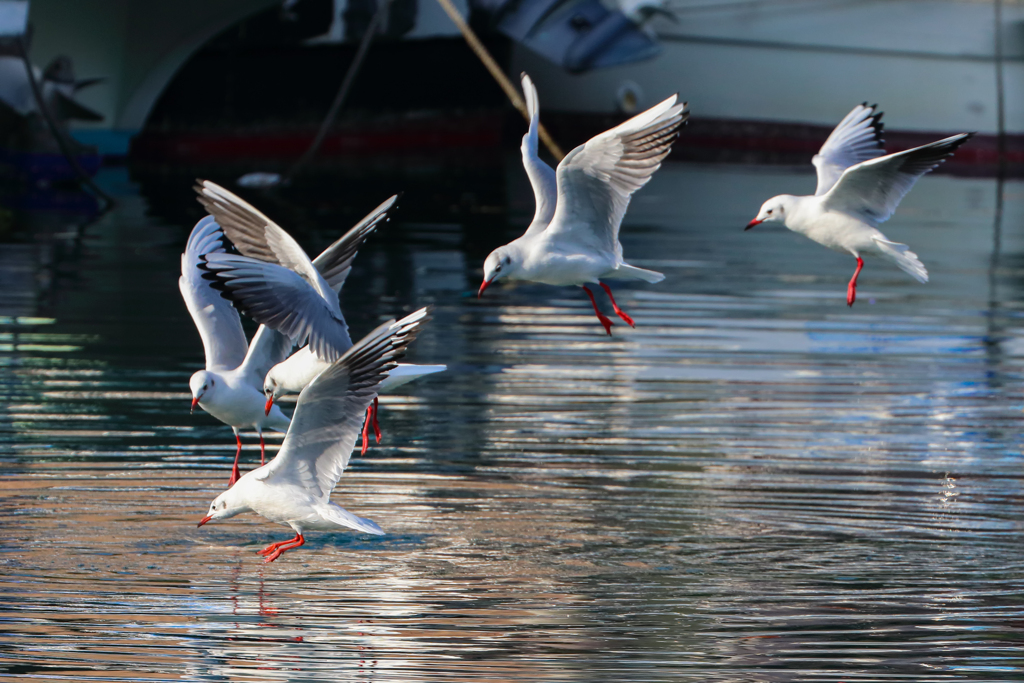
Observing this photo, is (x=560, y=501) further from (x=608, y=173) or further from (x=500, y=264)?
(x=608, y=173)

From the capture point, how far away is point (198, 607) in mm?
8203

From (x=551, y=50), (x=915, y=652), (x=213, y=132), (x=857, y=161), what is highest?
(x=857, y=161)

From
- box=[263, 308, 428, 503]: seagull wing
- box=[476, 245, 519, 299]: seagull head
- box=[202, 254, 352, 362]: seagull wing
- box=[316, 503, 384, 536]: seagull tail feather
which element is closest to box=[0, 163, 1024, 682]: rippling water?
box=[316, 503, 384, 536]: seagull tail feather

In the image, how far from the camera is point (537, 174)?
10.1 m

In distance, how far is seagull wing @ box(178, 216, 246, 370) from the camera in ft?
33.3

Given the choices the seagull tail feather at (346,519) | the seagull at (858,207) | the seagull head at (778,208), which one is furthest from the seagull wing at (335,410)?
the seagull head at (778,208)

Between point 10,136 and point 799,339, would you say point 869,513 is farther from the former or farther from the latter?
point 10,136

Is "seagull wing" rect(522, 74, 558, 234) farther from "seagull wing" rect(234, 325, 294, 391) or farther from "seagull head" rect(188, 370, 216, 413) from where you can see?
"seagull head" rect(188, 370, 216, 413)

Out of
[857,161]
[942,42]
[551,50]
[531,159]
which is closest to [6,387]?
[531,159]

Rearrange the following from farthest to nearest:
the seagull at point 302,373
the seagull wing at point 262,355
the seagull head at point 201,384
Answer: the seagull wing at point 262,355 < the seagull head at point 201,384 < the seagull at point 302,373

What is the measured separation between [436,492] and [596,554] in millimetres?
1497

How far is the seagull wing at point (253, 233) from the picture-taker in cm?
938

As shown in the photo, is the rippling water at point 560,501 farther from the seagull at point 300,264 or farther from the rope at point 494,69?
the rope at point 494,69

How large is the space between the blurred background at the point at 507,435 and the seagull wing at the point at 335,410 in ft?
1.70
